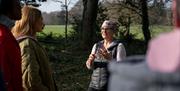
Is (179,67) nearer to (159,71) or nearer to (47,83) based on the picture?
(159,71)

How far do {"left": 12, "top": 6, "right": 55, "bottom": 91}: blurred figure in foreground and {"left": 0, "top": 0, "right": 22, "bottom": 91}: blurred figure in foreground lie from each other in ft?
2.77

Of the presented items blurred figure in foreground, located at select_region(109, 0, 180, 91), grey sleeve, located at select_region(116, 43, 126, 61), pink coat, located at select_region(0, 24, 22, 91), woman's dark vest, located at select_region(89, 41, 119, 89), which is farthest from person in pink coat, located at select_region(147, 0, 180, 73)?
woman's dark vest, located at select_region(89, 41, 119, 89)

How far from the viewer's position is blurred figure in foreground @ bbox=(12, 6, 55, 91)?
15.5 ft

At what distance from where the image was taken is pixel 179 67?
965mm

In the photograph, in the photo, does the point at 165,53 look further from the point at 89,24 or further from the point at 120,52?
A: the point at 89,24

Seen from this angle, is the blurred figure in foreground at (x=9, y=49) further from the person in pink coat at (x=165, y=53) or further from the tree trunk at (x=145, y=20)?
the tree trunk at (x=145, y=20)

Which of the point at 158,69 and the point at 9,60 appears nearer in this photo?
the point at 158,69

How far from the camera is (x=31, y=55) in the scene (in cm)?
473

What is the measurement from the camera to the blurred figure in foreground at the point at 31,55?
4.73 metres

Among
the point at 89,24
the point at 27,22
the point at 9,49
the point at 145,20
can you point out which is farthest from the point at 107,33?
the point at 145,20

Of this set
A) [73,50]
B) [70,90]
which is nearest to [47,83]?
[70,90]

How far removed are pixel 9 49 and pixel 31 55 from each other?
3.07 feet

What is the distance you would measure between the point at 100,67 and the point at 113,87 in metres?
5.69

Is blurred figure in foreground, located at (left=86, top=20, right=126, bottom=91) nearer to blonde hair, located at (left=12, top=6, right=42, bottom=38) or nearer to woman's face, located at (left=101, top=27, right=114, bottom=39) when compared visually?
woman's face, located at (left=101, top=27, right=114, bottom=39)
